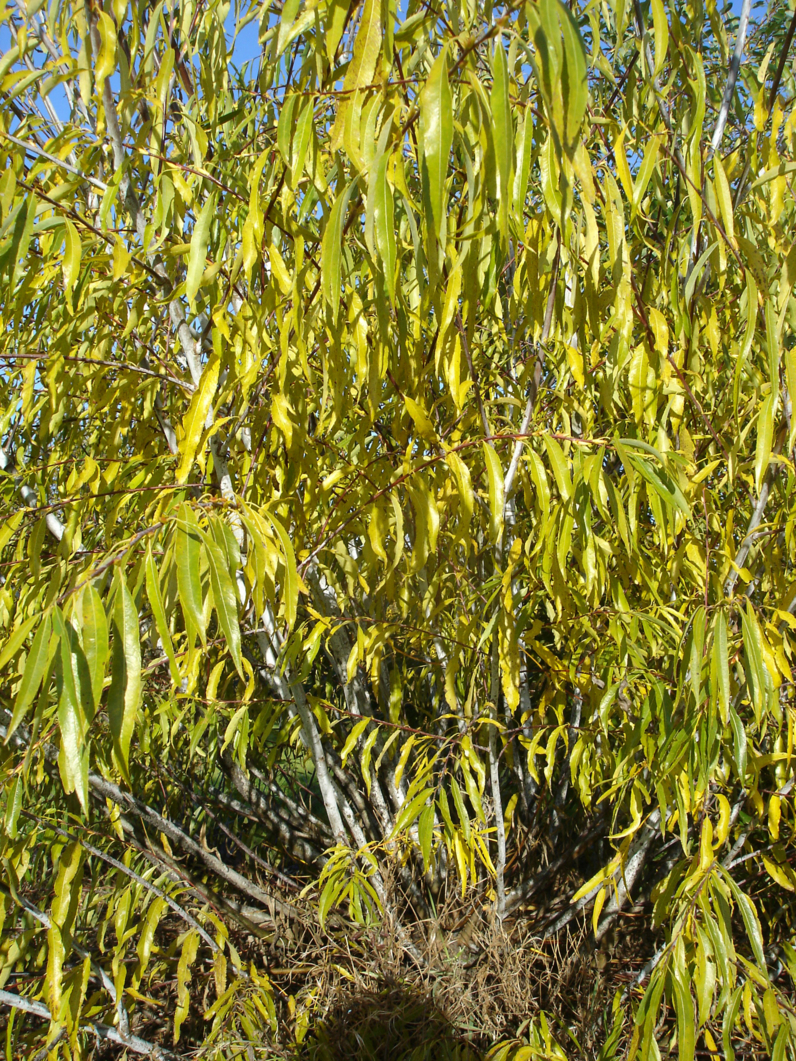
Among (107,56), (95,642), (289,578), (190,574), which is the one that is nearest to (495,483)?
(289,578)

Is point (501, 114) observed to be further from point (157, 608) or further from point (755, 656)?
point (755, 656)

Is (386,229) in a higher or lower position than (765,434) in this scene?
higher

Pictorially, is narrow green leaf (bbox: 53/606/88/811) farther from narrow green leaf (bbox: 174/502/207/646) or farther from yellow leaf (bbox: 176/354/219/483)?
yellow leaf (bbox: 176/354/219/483)

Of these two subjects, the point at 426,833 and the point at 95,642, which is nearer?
the point at 95,642

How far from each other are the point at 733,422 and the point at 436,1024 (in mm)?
1373

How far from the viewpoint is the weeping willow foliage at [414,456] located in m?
0.76

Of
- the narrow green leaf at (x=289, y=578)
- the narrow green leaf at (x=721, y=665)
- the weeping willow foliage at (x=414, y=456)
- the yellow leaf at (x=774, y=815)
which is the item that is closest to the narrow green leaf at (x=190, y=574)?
the weeping willow foliage at (x=414, y=456)

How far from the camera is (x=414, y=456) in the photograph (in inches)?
55.4

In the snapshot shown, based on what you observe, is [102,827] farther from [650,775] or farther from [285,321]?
[285,321]

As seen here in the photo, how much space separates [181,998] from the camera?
1438 mm

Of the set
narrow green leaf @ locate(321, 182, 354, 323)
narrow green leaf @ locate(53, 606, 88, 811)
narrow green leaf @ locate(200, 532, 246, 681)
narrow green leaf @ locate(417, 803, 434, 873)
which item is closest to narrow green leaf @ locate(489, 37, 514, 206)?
narrow green leaf @ locate(321, 182, 354, 323)

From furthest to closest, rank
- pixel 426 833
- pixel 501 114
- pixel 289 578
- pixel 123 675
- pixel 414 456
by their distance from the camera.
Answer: pixel 414 456 < pixel 426 833 < pixel 289 578 < pixel 123 675 < pixel 501 114

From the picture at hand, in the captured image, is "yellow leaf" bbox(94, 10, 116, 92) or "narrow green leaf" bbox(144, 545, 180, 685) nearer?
"narrow green leaf" bbox(144, 545, 180, 685)

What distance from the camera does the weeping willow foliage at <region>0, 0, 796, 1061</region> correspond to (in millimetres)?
763
